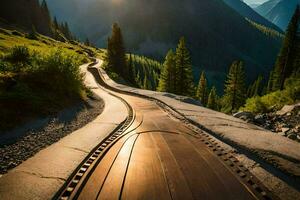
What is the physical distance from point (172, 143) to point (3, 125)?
5921mm

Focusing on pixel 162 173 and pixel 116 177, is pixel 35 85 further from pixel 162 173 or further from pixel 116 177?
pixel 162 173

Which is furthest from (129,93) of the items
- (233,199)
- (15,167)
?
(233,199)

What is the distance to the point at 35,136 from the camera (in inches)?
316

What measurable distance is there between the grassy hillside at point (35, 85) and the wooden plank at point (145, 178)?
5117mm

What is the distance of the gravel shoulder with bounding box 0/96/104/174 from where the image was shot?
6352 millimetres

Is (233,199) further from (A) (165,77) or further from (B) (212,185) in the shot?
(A) (165,77)

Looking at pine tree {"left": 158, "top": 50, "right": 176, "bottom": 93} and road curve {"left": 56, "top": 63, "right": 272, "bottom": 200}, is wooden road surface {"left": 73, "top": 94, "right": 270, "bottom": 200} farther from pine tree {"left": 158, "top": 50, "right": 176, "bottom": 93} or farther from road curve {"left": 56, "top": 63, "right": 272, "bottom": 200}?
pine tree {"left": 158, "top": 50, "right": 176, "bottom": 93}

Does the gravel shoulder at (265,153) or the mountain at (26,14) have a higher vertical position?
the mountain at (26,14)

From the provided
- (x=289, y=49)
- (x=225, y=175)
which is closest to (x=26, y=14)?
(x=289, y=49)

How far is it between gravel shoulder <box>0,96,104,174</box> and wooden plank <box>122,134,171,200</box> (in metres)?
3.10

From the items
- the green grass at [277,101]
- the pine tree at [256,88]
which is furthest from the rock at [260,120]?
the pine tree at [256,88]

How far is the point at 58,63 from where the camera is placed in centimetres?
1371

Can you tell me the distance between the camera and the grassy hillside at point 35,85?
30.3 feet

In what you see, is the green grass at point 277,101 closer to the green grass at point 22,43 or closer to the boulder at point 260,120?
the boulder at point 260,120
